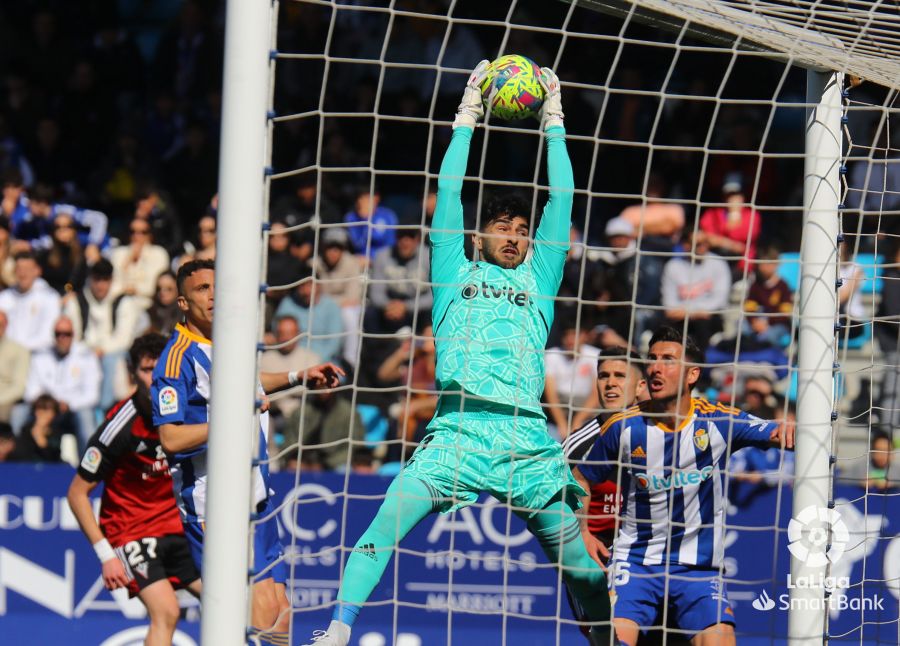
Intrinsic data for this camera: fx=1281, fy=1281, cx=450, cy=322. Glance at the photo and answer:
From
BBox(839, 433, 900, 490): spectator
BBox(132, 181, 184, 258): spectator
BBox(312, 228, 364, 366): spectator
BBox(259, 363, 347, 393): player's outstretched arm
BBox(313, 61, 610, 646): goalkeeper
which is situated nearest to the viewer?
BBox(313, 61, 610, 646): goalkeeper

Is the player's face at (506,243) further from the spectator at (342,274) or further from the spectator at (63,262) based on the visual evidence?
the spectator at (63,262)

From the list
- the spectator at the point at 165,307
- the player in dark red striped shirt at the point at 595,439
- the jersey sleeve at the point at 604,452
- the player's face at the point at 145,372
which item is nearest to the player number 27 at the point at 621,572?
the player in dark red striped shirt at the point at 595,439

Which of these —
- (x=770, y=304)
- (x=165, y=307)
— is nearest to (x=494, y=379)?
(x=770, y=304)

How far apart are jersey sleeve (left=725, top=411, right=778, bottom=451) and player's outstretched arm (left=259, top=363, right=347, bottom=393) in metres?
1.53

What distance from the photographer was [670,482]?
5133 mm

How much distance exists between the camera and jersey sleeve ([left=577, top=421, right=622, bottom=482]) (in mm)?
5176

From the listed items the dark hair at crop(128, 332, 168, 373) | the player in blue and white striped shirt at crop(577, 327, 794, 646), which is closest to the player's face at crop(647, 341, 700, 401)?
the player in blue and white striped shirt at crop(577, 327, 794, 646)

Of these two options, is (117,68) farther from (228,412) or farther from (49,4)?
(228,412)

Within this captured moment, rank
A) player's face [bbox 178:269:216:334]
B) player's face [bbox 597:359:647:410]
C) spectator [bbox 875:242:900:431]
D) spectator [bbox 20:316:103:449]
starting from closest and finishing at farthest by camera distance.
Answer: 1. player's face [bbox 178:269:216:334]
2. player's face [bbox 597:359:647:410]
3. spectator [bbox 875:242:900:431]
4. spectator [bbox 20:316:103:449]

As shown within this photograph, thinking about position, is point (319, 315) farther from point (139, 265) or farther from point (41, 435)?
point (41, 435)

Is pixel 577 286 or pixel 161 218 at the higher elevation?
pixel 161 218

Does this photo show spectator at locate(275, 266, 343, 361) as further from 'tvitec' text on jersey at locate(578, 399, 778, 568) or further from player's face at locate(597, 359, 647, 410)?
'tvitec' text on jersey at locate(578, 399, 778, 568)

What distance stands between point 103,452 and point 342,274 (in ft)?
10.4

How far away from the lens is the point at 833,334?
14.5 feet
